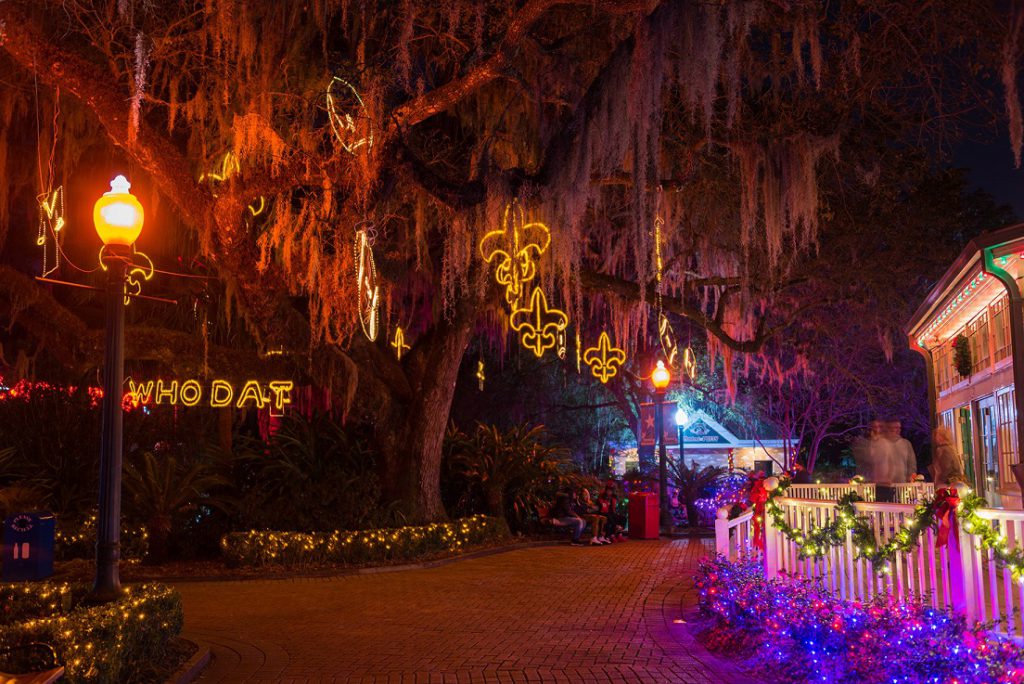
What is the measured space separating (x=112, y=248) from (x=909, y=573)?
22.3 feet

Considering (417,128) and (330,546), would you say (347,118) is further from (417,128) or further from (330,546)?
(330,546)

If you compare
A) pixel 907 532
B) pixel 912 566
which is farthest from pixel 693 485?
pixel 907 532

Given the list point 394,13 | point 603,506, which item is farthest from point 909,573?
point 603,506

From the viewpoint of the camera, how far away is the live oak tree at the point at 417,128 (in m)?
10.8

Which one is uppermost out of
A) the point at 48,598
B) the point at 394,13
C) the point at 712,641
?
the point at 394,13

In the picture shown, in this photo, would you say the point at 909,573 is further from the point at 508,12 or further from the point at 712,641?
the point at 508,12

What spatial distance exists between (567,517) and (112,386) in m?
11.8

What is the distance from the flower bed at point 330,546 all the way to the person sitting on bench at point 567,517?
3696 millimetres

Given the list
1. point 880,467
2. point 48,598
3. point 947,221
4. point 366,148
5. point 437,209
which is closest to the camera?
point 48,598

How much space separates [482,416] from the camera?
31500 millimetres

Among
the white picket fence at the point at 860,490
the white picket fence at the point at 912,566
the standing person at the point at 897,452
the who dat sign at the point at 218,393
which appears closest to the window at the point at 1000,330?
the standing person at the point at 897,452

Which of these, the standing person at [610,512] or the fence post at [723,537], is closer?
the fence post at [723,537]

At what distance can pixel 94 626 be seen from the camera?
19.7 ft

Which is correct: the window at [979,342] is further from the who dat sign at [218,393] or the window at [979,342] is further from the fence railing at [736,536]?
the who dat sign at [218,393]
